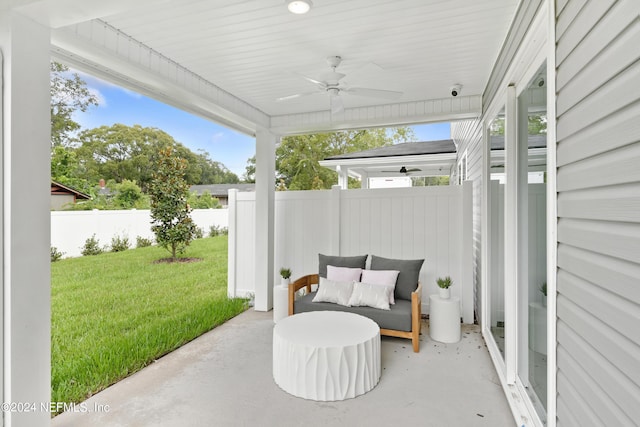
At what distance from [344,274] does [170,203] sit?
6.41 m

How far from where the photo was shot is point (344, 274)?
432cm

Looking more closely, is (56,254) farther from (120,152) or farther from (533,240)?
(533,240)

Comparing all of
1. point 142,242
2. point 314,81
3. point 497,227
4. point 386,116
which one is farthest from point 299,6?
point 142,242

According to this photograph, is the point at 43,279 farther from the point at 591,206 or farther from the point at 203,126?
the point at 203,126

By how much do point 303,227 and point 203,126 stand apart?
20479mm

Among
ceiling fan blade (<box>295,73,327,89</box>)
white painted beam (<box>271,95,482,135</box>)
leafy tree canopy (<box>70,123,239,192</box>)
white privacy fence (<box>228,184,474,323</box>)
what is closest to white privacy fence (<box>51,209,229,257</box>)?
leafy tree canopy (<box>70,123,239,192</box>)

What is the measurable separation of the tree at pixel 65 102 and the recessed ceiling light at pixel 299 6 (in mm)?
10669

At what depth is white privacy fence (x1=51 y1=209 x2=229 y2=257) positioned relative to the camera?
8508mm

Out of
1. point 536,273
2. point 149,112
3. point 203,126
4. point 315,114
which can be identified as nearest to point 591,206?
point 536,273

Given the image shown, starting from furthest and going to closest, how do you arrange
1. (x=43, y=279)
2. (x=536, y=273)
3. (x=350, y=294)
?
(x=350, y=294) < (x=536, y=273) < (x=43, y=279)

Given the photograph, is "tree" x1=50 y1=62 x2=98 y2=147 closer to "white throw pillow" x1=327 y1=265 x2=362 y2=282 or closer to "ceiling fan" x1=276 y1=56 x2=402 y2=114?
"ceiling fan" x1=276 y1=56 x2=402 y2=114

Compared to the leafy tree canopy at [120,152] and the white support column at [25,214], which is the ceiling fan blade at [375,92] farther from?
the leafy tree canopy at [120,152]

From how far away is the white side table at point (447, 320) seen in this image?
12.5 ft

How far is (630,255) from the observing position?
103 cm
